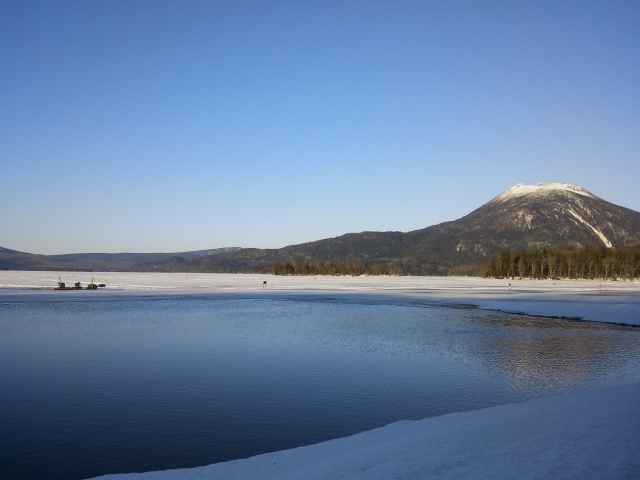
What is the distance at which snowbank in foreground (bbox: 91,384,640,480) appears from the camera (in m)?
6.70

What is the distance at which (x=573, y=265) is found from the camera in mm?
102500

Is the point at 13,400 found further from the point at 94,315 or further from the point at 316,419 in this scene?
the point at 94,315

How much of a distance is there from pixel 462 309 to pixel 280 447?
2907cm

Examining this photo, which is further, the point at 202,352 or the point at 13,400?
the point at 202,352

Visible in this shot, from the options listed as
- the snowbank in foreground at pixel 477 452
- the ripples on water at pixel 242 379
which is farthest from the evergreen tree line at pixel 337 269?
the snowbank in foreground at pixel 477 452

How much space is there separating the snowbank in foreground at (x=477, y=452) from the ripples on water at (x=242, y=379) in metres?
0.91

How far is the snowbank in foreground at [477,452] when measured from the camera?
22.0ft

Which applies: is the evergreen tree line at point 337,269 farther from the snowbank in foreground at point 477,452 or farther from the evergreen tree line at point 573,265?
the snowbank in foreground at point 477,452

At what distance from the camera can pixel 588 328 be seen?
2580 cm

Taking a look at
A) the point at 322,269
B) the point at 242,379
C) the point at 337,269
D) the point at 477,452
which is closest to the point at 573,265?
the point at 337,269

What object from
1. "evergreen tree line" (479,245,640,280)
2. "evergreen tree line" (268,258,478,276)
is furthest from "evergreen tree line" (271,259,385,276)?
"evergreen tree line" (479,245,640,280)

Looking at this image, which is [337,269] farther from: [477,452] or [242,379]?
[477,452]

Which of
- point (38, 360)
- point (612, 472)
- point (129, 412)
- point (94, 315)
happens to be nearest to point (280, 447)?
point (129, 412)

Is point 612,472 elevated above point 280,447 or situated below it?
Answer: above
